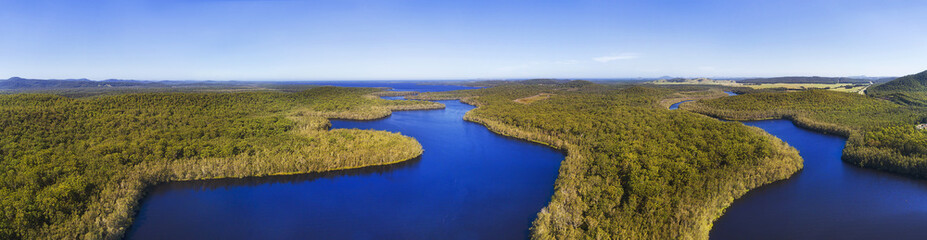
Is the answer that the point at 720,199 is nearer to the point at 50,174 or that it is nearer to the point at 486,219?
the point at 486,219

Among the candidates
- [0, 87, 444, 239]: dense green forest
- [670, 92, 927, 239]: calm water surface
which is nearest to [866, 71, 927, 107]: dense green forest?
[670, 92, 927, 239]: calm water surface

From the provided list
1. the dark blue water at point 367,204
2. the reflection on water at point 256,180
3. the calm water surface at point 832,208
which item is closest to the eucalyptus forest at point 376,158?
the reflection on water at point 256,180

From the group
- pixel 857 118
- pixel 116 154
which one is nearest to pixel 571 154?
pixel 116 154

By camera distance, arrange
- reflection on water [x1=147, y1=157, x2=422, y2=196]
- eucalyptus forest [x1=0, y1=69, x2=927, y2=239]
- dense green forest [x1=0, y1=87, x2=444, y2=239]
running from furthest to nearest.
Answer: reflection on water [x1=147, y1=157, x2=422, y2=196] → eucalyptus forest [x1=0, y1=69, x2=927, y2=239] → dense green forest [x1=0, y1=87, x2=444, y2=239]

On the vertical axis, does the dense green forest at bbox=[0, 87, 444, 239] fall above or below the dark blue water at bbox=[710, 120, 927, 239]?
above

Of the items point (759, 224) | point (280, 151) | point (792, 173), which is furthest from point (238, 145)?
point (792, 173)

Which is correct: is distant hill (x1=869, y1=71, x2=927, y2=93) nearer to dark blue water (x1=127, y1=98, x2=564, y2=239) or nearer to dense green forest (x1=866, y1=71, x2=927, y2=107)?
dense green forest (x1=866, y1=71, x2=927, y2=107)

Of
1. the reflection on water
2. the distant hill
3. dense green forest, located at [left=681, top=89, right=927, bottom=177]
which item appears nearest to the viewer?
the reflection on water
